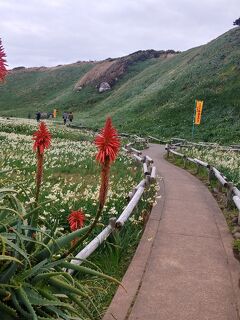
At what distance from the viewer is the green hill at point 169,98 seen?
4450cm

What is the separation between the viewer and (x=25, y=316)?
11.2ft

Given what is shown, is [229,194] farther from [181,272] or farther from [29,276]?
[29,276]

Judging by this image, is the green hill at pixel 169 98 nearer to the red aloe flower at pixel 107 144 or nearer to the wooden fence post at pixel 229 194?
the wooden fence post at pixel 229 194

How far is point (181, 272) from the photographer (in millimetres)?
6832

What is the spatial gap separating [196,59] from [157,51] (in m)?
40.7

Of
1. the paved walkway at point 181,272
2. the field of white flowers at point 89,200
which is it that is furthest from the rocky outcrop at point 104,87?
the paved walkway at point 181,272

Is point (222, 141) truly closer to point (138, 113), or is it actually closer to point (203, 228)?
point (138, 113)

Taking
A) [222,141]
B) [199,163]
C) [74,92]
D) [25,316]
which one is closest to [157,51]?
[74,92]

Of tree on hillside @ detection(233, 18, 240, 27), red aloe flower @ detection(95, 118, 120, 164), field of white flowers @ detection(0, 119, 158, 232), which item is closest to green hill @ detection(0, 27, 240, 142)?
tree on hillside @ detection(233, 18, 240, 27)

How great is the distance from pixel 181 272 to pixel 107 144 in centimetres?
408

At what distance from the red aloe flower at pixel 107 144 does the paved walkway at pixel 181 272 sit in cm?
273

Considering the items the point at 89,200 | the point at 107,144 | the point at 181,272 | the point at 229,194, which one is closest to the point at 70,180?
the point at 89,200

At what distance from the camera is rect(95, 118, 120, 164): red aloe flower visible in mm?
3279

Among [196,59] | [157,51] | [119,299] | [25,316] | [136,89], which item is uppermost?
[157,51]
